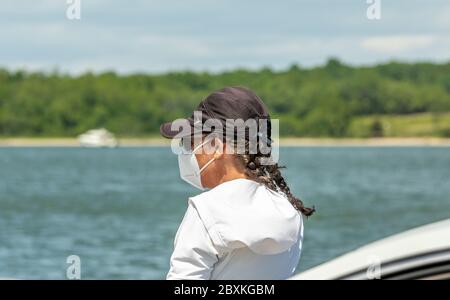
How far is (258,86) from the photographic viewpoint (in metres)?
114

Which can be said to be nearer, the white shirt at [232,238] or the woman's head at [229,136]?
the white shirt at [232,238]

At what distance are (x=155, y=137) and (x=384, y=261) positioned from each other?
421 ft

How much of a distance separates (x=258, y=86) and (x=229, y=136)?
111368mm

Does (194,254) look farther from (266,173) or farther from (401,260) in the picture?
(401,260)

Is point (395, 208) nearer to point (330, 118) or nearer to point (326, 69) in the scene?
point (330, 118)

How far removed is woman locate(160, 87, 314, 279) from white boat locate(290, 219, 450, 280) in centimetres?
50

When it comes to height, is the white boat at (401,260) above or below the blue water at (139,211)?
below

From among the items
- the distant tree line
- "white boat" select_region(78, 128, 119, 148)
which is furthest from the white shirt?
"white boat" select_region(78, 128, 119, 148)

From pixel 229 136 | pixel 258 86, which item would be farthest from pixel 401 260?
pixel 258 86

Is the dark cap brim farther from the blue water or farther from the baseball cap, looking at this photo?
the blue water

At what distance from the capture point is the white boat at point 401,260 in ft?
7.07

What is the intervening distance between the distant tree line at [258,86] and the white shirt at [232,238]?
111m

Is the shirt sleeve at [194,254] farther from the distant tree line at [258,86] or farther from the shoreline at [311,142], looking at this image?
the shoreline at [311,142]

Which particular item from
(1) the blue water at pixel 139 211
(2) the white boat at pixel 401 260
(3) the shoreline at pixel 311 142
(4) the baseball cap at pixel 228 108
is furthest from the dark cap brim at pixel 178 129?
(3) the shoreline at pixel 311 142
